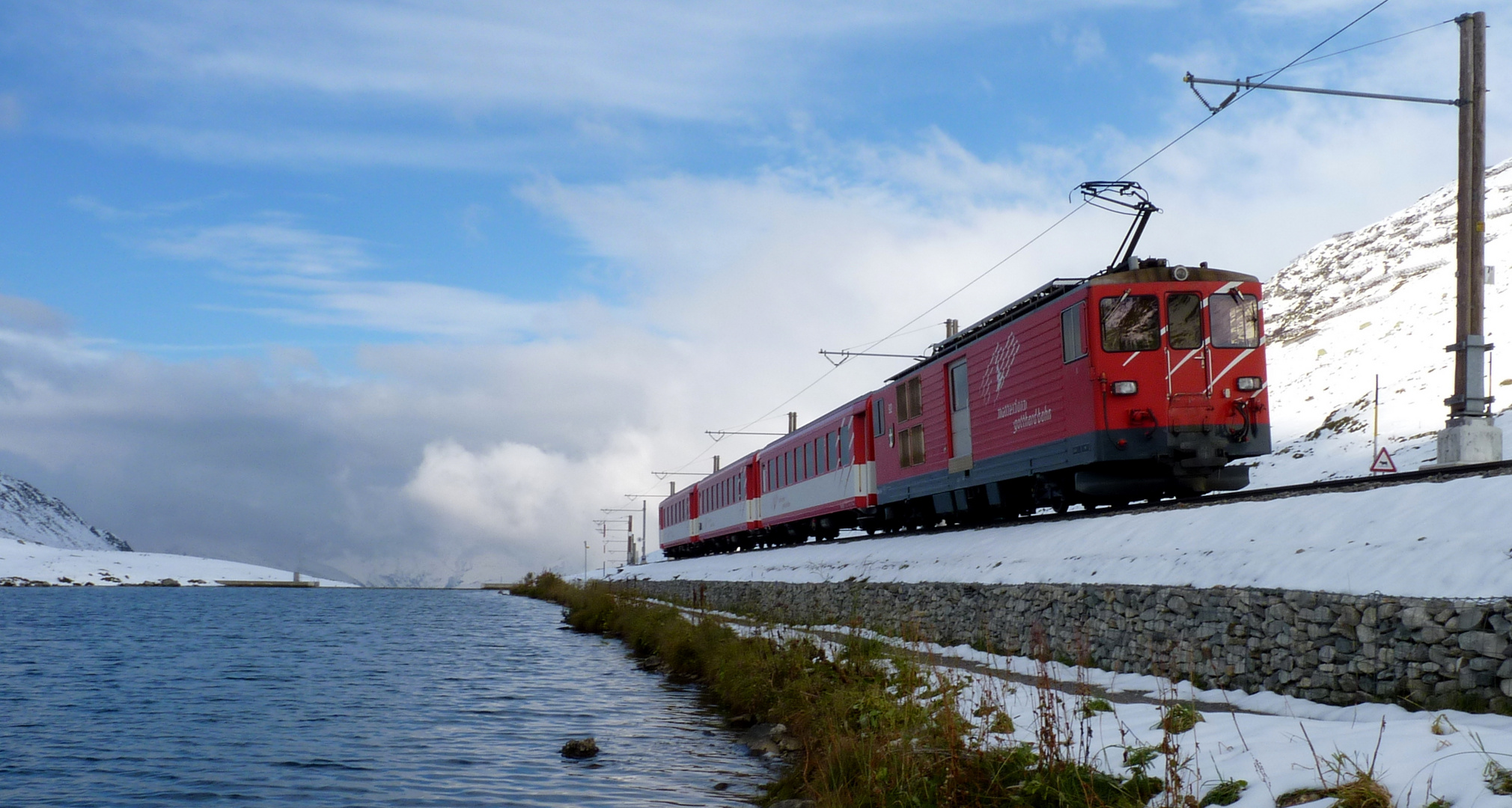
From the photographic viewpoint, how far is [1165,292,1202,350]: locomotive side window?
580 inches

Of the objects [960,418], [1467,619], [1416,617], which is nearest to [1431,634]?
[1416,617]

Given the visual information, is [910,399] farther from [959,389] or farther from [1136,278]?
[1136,278]

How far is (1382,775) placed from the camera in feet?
16.7

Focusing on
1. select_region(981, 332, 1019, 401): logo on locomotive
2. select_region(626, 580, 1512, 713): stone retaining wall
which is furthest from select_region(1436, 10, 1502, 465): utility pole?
select_region(626, 580, 1512, 713): stone retaining wall

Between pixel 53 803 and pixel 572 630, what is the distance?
23.8 m

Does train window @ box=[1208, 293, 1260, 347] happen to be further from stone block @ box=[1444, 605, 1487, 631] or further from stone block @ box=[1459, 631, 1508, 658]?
stone block @ box=[1459, 631, 1508, 658]

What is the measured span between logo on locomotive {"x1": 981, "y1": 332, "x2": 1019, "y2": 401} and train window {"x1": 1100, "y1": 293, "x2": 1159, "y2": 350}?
224cm

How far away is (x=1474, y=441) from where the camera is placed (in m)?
14.2

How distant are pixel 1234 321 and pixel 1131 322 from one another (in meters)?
1.52

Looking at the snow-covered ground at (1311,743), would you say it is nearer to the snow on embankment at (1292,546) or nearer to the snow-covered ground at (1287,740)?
the snow-covered ground at (1287,740)

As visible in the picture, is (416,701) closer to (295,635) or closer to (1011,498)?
(1011,498)

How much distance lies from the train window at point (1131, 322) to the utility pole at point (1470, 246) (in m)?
3.89

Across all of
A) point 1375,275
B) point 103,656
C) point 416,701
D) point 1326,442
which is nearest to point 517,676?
point 416,701

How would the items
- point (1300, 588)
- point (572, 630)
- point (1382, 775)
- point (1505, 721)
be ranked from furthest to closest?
1. point (572, 630)
2. point (1300, 588)
3. point (1505, 721)
4. point (1382, 775)
